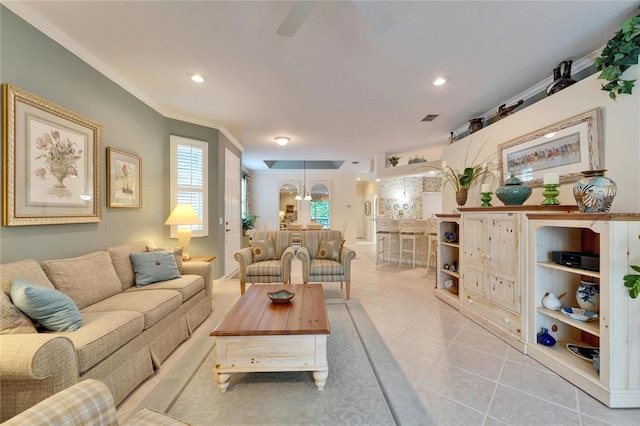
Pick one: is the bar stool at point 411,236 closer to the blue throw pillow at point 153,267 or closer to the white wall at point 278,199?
the white wall at point 278,199

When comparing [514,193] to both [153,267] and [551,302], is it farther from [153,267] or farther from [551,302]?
[153,267]

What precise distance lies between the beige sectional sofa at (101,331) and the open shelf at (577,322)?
10.6 ft

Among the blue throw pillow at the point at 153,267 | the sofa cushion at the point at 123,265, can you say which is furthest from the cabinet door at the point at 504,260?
the sofa cushion at the point at 123,265

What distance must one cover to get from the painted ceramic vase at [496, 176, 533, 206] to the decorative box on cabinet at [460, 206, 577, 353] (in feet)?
0.69

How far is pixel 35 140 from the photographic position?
79.3 inches

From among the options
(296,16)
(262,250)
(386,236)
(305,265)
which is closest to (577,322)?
(305,265)

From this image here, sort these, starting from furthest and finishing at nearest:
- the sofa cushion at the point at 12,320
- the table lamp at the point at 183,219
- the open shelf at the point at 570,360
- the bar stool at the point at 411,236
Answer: the bar stool at the point at 411,236
the table lamp at the point at 183,219
the open shelf at the point at 570,360
the sofa cushion at the point at 12,320

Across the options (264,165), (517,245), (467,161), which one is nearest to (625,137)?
(517,245)

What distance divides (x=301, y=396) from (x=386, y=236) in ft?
16.9

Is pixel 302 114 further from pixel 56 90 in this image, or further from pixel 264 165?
pixel 264 165

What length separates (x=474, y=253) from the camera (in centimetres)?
299

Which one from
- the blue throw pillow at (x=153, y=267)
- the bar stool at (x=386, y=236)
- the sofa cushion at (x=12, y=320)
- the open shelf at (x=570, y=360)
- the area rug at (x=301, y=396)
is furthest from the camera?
the bar stool at (x=386, y=236)

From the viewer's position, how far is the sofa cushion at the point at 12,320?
144cm

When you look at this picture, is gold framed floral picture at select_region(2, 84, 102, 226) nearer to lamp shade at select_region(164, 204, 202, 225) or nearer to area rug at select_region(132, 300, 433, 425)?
lamp shade at select_region(164, 204, 202, 225)
